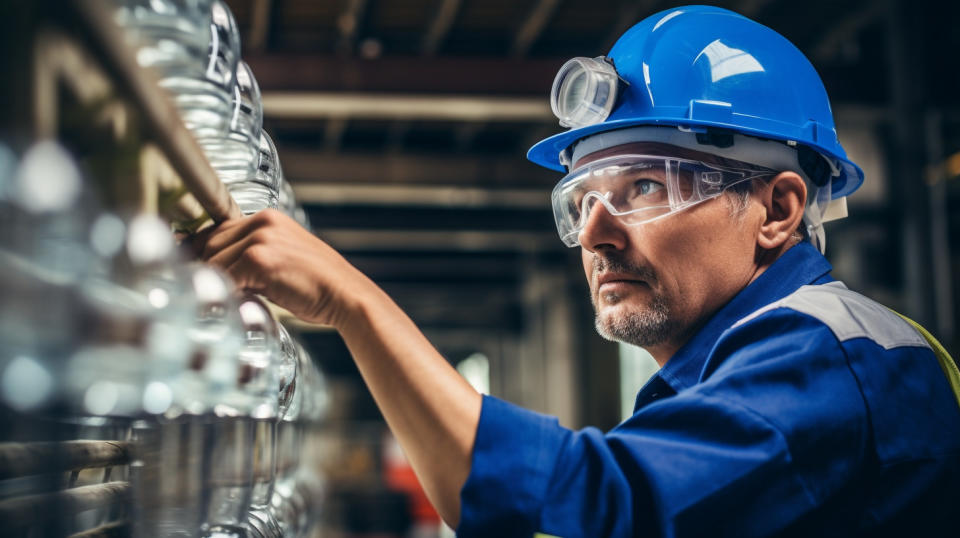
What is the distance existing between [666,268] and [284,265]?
0.79 meters

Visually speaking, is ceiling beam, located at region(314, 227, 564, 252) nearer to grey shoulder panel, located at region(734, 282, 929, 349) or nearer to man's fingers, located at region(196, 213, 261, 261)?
grey shoulder panel, located at region(734, 282, 929, 349)

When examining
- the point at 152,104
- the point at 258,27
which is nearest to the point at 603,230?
the point at 152,104

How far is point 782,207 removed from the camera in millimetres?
1771

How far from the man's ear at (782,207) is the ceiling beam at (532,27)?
15.8 ft

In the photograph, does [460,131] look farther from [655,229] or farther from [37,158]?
[37,158]

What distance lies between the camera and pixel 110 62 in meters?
0.74

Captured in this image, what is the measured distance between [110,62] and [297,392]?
3.30 ft

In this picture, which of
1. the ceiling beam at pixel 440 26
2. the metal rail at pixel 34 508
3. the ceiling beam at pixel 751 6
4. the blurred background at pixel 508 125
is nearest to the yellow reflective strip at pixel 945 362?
the metal rail at pixel 34 508

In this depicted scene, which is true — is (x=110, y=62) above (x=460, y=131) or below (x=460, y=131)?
below

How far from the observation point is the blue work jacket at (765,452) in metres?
1.17

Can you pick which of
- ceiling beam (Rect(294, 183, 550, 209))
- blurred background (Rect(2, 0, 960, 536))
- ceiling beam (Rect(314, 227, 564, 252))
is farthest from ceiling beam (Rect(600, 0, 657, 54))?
ceiling beam (Rect(314, 227, 564, 252))

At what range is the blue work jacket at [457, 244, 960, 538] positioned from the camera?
46.2 inches

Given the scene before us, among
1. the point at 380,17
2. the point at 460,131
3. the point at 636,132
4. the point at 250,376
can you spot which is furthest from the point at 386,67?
the point at 250,376

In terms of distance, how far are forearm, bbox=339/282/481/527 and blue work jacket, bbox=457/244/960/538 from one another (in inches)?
1.0
